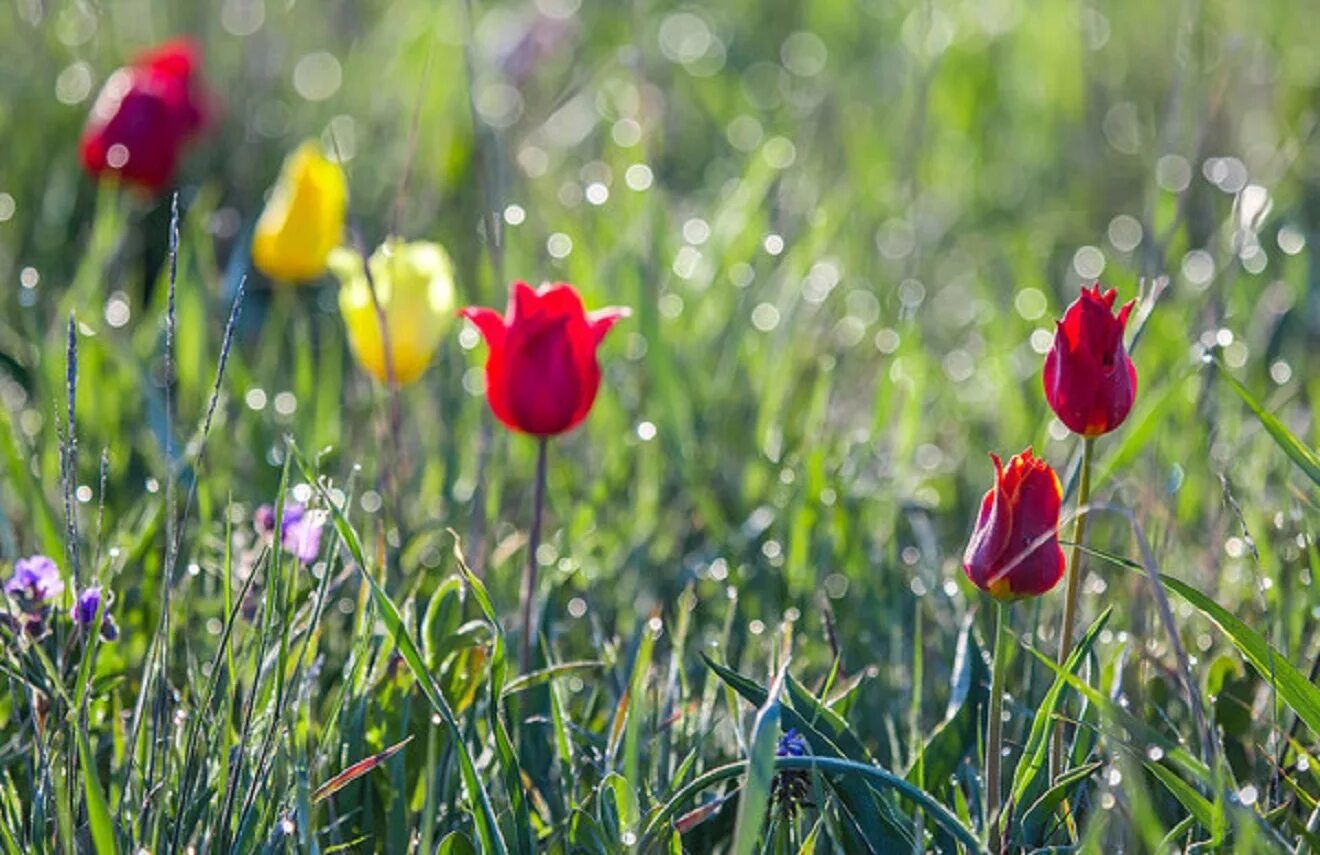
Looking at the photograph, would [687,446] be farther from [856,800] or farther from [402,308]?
[856,800]

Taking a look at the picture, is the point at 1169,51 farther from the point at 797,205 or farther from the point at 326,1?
the point at 326,1

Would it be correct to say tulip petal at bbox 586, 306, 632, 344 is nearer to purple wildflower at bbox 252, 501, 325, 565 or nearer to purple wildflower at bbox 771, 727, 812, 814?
purple wildflower at bbox 252, 501, 325, 565

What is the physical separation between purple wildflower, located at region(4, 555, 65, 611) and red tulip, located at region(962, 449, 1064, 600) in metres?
0.69

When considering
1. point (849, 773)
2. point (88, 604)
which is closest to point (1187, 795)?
point (849, 773)

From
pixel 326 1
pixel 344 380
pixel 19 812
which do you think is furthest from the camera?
pixel 326 1

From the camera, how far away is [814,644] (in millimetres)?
1748

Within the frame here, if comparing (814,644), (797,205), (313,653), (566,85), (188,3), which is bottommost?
(814,644)

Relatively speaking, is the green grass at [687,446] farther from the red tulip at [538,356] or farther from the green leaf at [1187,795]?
the red tulip at [538,356]

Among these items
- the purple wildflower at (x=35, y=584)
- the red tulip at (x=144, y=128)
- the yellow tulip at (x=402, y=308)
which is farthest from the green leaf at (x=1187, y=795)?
the red tulip at (x=144, y=128)

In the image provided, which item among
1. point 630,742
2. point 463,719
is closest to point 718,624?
point 463,719

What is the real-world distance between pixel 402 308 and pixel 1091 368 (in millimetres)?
925

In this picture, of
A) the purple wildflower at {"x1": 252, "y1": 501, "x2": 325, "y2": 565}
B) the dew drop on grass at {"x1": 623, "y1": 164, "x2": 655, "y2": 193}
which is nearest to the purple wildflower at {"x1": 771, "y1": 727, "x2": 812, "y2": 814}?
the purple wildflower at {"x1": 252, "y1": 501, "x2": 325, "y2": 565}

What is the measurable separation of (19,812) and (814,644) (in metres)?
0.77

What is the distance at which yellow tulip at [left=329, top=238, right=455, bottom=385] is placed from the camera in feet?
6.43
